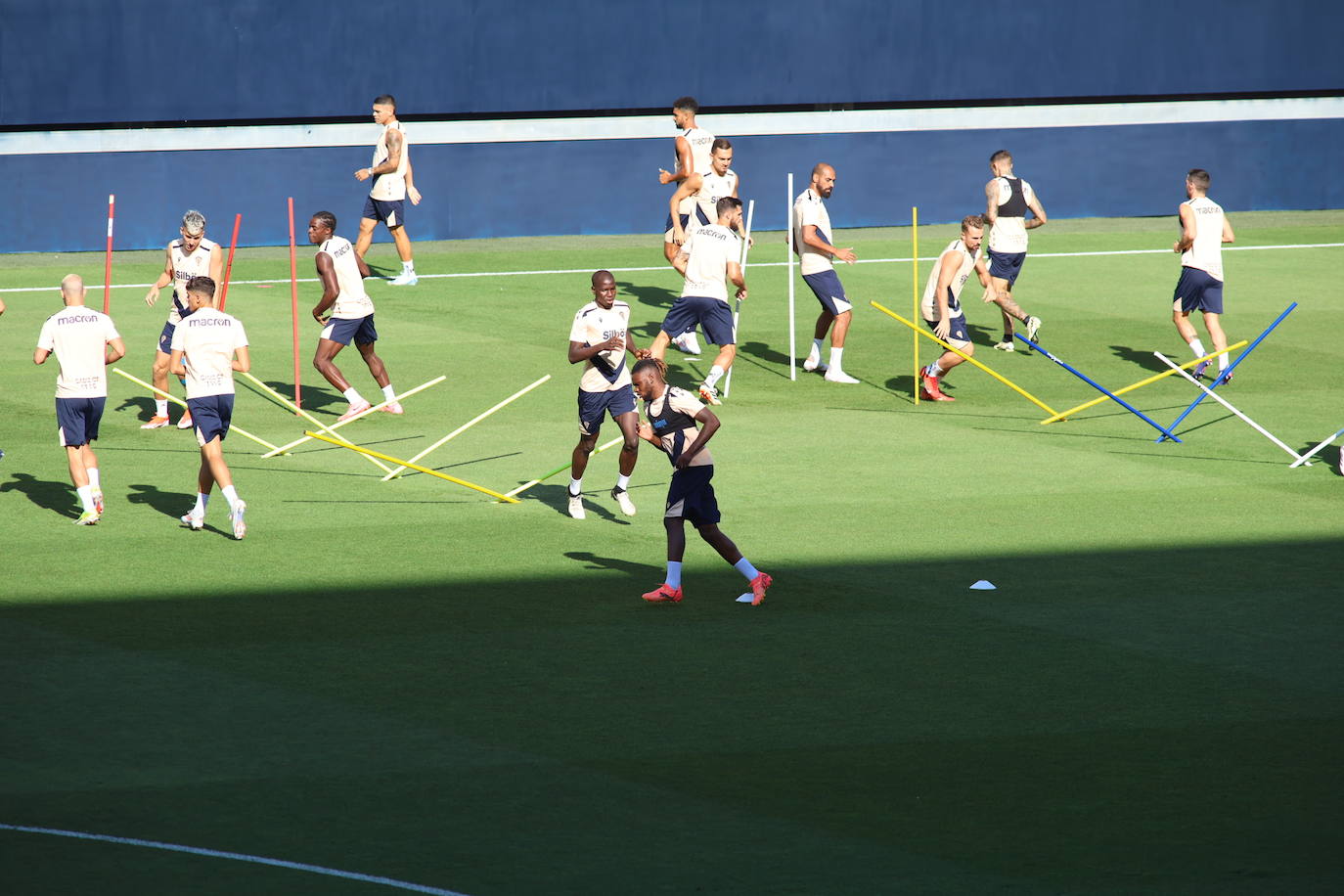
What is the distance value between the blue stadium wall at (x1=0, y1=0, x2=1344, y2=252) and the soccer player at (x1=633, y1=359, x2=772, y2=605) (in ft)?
66.1

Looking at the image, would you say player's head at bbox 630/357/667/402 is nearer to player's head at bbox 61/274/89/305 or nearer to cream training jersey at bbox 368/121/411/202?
player's head at bbox 61/274/89/305

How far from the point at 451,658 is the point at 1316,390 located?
1243 centimetres

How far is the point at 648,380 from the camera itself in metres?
11.5

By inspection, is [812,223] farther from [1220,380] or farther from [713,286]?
[1220,380]

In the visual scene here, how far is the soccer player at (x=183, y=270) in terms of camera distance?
16.7 m

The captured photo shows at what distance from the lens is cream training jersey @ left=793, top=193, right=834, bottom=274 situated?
63.6 ft

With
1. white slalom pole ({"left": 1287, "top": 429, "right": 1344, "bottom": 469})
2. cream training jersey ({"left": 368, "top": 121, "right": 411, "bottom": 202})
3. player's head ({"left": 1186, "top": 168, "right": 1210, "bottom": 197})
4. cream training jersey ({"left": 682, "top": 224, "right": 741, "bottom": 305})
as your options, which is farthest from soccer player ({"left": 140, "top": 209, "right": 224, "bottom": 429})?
player's head ({"left": 1186, "top": 168, "right": 1210, "bottom": 197})

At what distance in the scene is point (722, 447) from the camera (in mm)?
16625

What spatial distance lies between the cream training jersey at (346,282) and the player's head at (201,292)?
3618 millimetres

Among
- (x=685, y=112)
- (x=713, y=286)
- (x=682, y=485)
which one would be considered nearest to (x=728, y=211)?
(x=713, y=286)

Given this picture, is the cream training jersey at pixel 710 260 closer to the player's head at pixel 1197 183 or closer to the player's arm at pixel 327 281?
the player's arm at pixel 327 281

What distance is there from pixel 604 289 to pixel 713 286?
4.31 m

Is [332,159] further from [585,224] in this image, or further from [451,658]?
[451,658]

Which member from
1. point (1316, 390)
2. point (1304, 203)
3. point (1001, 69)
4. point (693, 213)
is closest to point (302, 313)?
point (693, 213)
